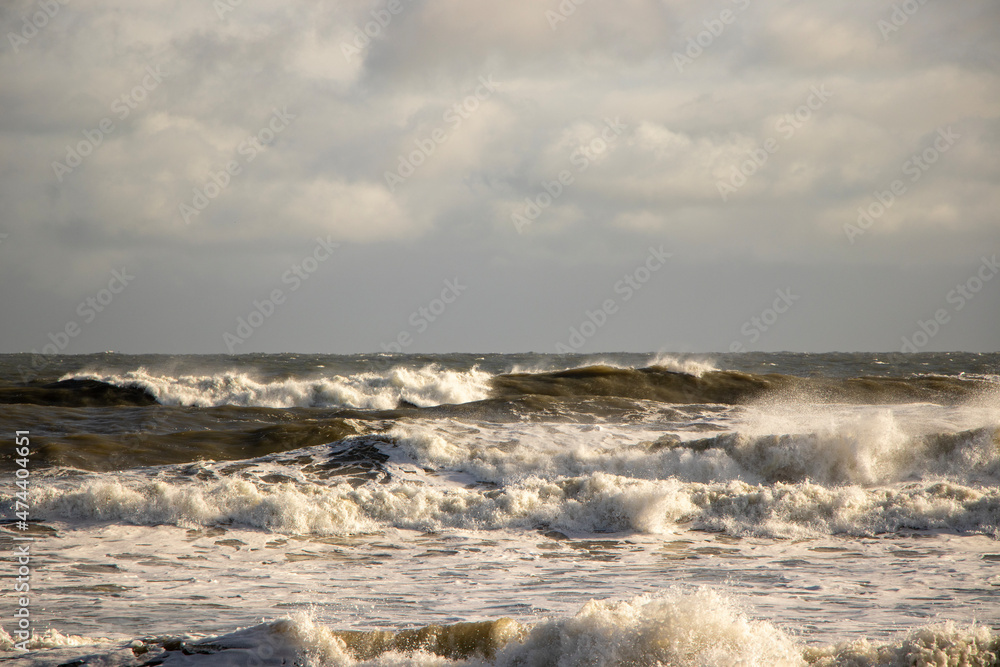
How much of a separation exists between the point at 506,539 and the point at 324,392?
14626 mm

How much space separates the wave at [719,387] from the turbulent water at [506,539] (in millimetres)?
3700

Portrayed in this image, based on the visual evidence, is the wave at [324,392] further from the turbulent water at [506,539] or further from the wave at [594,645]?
the wave at [594,645]

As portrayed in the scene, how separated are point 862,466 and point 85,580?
11061 mm

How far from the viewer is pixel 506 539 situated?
8.87m

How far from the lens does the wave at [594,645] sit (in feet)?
13.7

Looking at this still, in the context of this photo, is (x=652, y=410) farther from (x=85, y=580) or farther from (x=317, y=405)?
(x=85, y=580)

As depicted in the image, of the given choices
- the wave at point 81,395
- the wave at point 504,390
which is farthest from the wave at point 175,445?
the wave at point 504,390

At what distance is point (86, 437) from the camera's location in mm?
13531

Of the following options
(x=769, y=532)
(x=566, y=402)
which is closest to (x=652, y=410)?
(x=566, y=402)

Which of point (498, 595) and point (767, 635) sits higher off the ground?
point (767, 635)

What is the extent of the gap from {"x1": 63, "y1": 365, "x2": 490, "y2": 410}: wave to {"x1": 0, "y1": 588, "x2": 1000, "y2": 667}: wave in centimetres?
1688

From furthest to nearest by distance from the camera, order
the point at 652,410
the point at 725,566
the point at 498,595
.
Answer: the point at 652,410 → the point at 725,566 → the point at 498,595

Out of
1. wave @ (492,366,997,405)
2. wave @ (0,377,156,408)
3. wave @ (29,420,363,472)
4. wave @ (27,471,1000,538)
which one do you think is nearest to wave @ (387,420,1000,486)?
wave @ (27,471,1000,538)

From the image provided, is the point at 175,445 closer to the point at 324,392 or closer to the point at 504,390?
the point at 324,392
